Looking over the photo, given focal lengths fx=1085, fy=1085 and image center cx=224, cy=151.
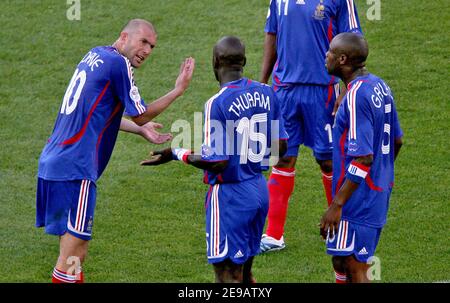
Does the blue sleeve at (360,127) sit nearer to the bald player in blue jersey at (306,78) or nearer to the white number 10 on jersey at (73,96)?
the white number 10 on jersey at (73,96)

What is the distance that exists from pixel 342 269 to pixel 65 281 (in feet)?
7.31

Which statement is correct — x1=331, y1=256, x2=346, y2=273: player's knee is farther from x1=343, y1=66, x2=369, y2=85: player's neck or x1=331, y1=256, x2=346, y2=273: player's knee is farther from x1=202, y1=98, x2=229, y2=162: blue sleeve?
x1=343, y1=66, x2=369, y2=85: player's neck

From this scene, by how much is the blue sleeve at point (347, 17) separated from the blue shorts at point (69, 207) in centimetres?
318

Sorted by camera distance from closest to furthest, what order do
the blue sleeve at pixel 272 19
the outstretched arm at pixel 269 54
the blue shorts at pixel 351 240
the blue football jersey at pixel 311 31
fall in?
the blue shorts at pixel 351 240 < the blue football jersey at pixel 311 31 < the blue sleeve at pixel 272 19 < the outstretched arm at pixel 269 54

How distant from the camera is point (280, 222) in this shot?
35.2 ft

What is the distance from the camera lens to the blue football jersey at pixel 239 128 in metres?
8.15

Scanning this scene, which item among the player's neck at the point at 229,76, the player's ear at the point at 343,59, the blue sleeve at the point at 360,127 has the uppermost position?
the player's ear at the point at 343,59

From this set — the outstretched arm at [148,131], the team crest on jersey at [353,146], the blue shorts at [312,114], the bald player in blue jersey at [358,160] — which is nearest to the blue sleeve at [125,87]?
the outstretched arm at [148,131]

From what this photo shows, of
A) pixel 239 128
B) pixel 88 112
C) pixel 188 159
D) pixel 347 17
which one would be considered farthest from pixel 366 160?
pixel 347 17

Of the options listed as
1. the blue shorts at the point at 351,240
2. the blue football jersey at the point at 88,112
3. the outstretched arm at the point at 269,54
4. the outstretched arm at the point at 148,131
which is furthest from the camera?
the outstretched arm at the point at 269,54

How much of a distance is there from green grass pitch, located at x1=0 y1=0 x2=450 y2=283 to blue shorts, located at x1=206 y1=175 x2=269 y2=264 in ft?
5.47

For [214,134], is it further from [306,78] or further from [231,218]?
[306,78]

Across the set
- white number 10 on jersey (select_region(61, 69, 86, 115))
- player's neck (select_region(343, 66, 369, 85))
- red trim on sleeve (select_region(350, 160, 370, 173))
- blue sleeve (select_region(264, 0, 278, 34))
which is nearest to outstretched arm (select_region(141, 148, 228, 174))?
white number 10 on jersey (select_region(61, 69, 86, 115))

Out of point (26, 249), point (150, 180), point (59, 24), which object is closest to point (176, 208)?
point (150, 180)
